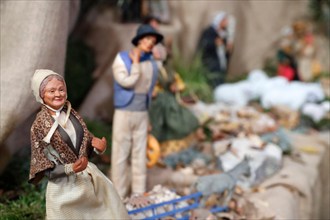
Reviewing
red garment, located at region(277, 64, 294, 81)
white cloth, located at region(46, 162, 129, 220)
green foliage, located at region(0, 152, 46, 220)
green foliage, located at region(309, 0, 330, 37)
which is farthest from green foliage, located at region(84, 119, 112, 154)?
green foliage, located at region(309, 0, 330, 37)

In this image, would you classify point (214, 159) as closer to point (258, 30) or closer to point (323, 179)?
point (323, 179)

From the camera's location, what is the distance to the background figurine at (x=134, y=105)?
3.46 m

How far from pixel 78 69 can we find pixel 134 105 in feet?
7.61

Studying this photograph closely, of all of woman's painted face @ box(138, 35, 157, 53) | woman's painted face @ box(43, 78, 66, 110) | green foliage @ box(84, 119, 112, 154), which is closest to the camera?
woman's painted face @ box(43, 78, 66, 110)

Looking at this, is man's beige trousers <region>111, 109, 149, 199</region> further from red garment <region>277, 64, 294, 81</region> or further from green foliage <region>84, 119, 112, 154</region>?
red garment <region>277, 64, 294, 81</region>

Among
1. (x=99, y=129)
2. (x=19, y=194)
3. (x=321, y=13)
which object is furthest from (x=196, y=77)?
(x=19, y=194)

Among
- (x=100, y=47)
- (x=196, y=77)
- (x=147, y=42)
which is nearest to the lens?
(x=147, y=42)

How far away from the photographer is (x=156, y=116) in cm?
476

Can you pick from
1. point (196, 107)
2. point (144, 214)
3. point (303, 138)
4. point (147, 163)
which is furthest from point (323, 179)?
point (144, 214)

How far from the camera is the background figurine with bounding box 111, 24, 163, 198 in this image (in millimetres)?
3457

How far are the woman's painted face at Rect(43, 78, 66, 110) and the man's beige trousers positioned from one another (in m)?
1.21

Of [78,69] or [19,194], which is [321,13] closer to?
[78,69]

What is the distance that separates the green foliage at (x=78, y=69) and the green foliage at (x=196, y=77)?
4.54 ft

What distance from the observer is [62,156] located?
2.51m
